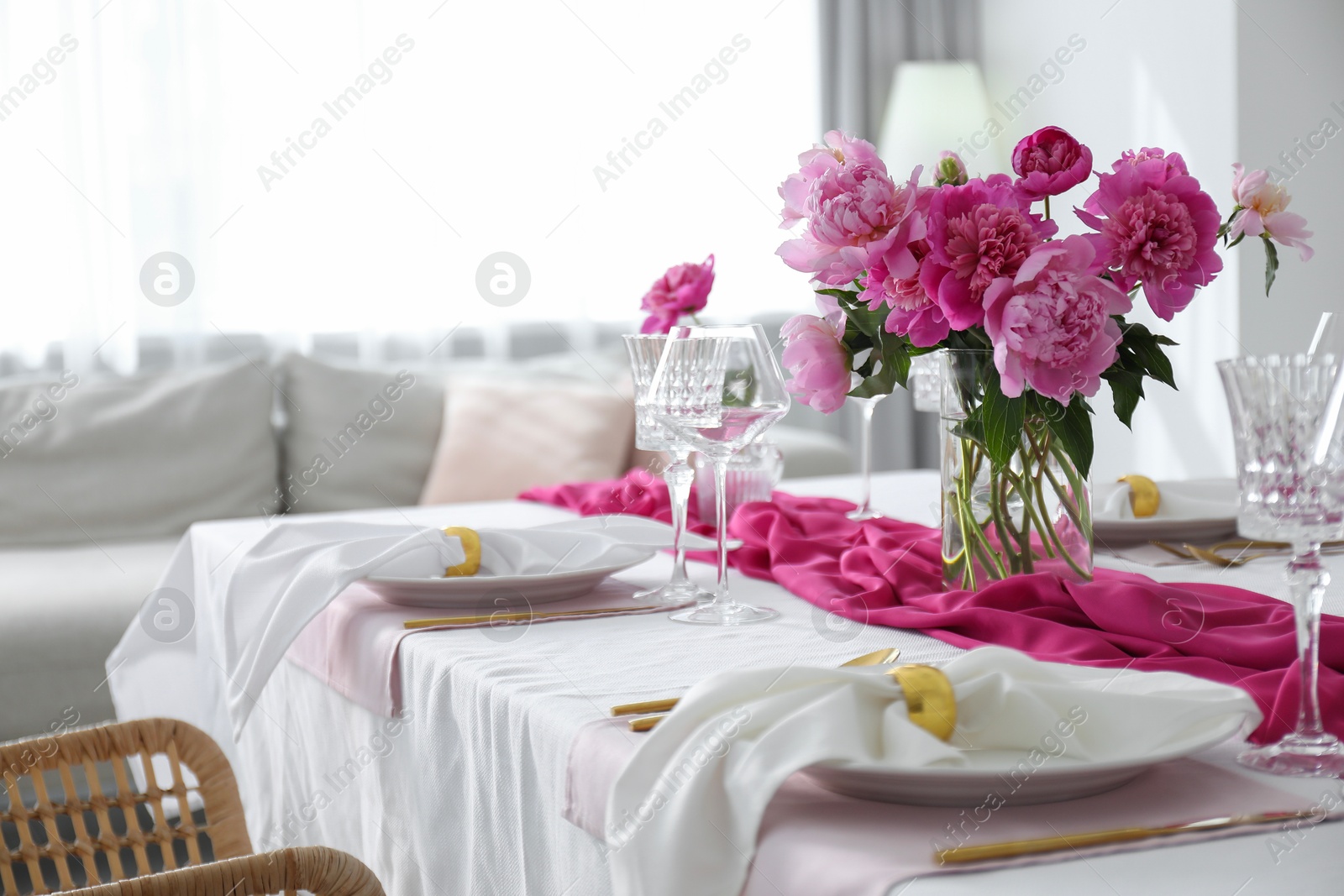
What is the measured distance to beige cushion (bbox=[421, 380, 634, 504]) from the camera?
9.87ft

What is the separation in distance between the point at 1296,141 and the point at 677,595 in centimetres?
279

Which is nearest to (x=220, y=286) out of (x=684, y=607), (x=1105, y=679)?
(x=684, y=607)

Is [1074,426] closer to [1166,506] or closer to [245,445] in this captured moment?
[1166,506]

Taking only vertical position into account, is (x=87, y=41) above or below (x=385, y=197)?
above

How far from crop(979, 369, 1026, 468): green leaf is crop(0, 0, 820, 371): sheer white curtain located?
2691mm

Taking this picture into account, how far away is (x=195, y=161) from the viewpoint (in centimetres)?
324

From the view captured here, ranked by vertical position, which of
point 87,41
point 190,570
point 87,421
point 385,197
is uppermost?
point 87,41

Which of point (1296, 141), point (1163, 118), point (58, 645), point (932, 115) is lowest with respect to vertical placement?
point (58, 645)

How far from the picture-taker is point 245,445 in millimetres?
3029

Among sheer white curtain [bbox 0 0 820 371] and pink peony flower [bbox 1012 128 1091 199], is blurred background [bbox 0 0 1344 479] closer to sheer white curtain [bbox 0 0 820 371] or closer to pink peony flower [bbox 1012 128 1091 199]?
sheer white curtain [bbox 0 0 820 371]

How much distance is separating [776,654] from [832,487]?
1.04m

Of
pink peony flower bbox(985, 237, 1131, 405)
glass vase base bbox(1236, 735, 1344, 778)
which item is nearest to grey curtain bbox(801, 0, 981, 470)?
pink peony flower bbox(985, 237, 1131, 405)

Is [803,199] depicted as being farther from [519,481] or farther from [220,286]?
[220,286]

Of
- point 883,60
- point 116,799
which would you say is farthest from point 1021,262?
point 883,60
